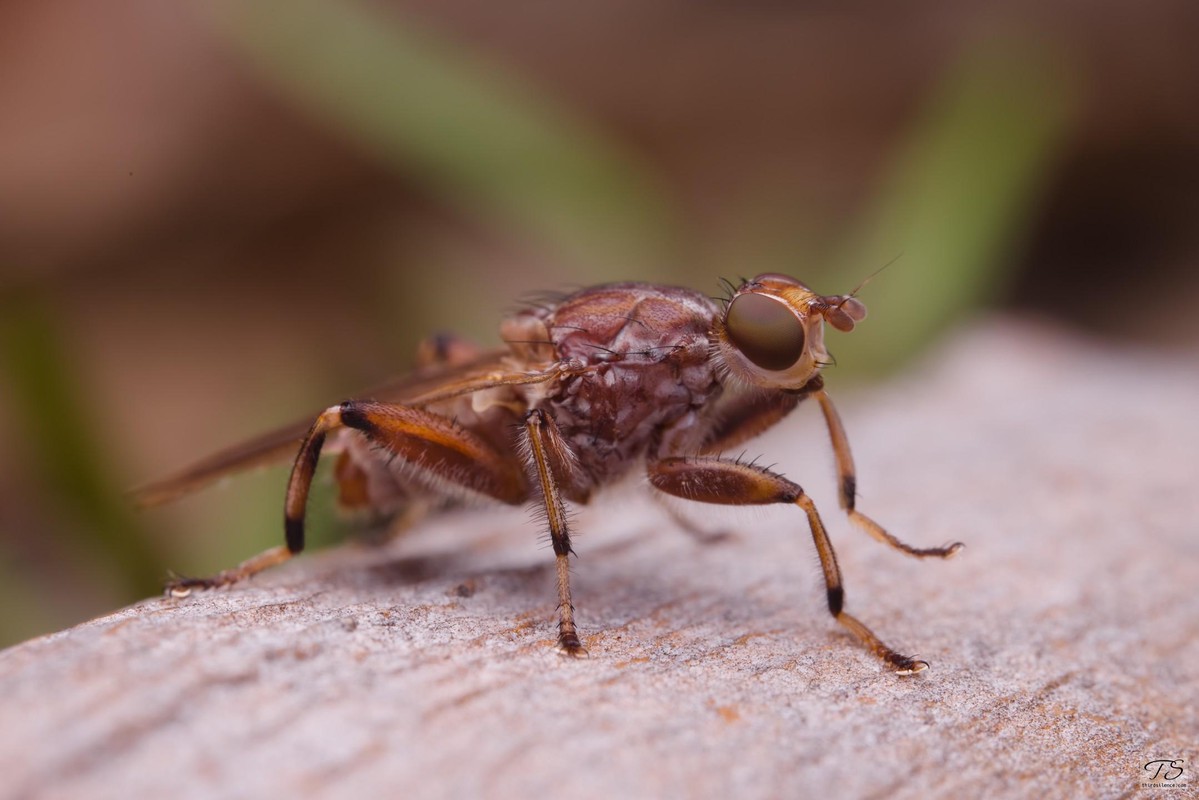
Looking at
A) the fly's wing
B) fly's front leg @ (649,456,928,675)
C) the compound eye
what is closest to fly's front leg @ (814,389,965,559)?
the compound eye

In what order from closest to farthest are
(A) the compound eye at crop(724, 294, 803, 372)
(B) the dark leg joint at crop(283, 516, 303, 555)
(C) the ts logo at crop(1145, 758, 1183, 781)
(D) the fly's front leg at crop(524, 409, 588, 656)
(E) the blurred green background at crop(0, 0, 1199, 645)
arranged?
1. (C) the ts logo at crop(1145, 758, 1183, 781)
2. (D) the fly's front leg at crop(524, 409, 588, 656)
3. (A) the compound eye at crop(724, 294, 803, 372)
4. (B) the dark leg joint at crop(283, 516, 303, 555)
5. (E) the blurred green background at crop(0, 0, 1199, 645)

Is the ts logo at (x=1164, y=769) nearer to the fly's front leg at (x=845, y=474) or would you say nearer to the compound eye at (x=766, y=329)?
the fly's front leg at (x=845, y=474)

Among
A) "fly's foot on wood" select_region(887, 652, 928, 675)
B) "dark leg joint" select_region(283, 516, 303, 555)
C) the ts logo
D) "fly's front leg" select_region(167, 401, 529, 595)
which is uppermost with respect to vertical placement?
"fly's front leg" select_region(167, 401, 529, 595)

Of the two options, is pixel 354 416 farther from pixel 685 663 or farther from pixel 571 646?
pixel 685 663

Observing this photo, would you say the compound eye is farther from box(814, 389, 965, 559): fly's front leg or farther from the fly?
box(814, 389, 965, 559): fly's front leg

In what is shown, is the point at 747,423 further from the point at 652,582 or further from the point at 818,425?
the point at 818,425

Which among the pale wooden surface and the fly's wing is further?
the fly's wing
